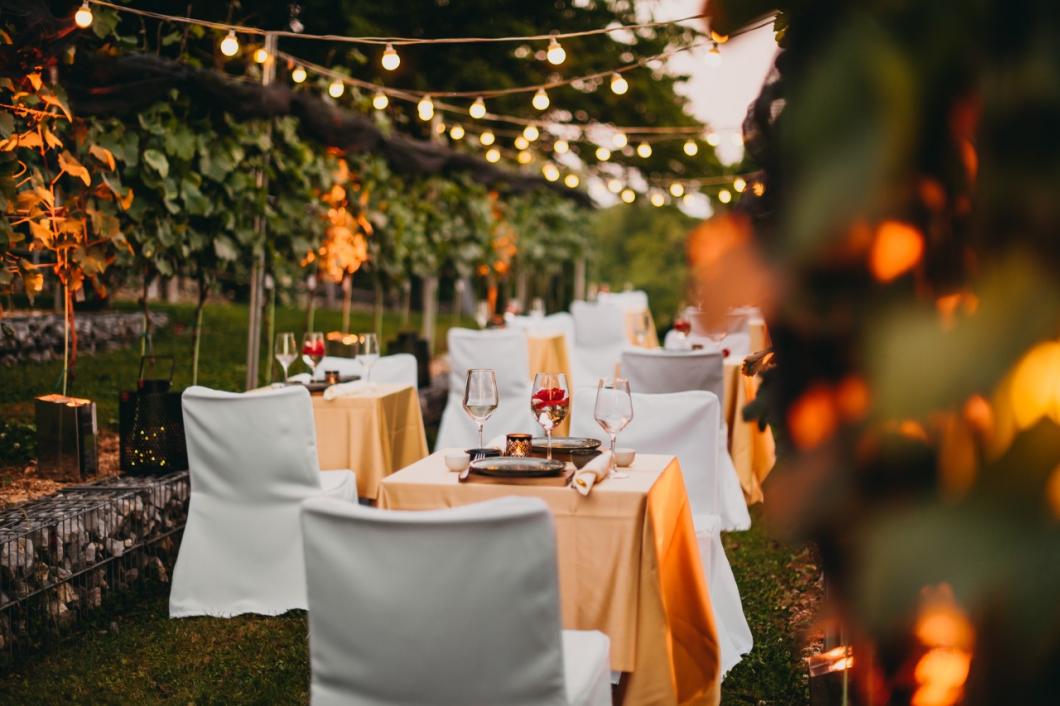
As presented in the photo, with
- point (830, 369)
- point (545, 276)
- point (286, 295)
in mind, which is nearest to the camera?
point (830, 369)

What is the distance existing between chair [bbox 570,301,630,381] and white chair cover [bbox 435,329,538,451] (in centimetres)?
272

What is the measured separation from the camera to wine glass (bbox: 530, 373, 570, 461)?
313 cm

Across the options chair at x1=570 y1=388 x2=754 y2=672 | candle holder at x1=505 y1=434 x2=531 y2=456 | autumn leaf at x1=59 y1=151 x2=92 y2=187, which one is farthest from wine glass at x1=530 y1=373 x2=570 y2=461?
autumn leaf at x1=59 y1=151 x2=92 y2=187

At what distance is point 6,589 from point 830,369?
10.5 ft

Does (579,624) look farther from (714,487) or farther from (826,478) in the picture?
(826,478)

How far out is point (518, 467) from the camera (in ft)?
9.54

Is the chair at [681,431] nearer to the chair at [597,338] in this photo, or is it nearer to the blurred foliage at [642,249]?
the chair at [597,338]

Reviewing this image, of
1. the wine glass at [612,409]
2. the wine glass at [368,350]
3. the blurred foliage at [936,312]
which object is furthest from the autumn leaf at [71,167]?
the blurred foliage at [936,312]

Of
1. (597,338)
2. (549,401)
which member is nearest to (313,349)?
(549,401)

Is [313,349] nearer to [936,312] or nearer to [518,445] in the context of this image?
[518,445]

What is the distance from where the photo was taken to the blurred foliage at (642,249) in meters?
18.1

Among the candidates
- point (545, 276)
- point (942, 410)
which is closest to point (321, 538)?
point (942, 410)

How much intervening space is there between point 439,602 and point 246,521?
7.44ft

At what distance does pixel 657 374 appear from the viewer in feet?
17.9
